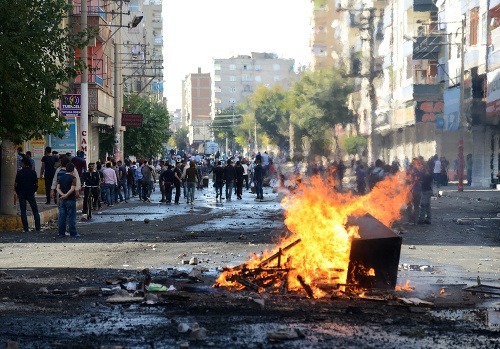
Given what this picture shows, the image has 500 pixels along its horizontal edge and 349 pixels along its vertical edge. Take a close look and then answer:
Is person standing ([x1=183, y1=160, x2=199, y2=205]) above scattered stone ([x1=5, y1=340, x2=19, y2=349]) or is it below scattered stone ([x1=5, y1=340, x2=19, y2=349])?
above

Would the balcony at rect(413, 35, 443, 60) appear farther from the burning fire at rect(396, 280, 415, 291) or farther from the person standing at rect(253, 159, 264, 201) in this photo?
the burning fire at rect(396, 280, 415, 291)

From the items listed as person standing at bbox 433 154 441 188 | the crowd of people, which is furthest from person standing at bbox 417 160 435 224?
person standing at bbox 433 154 441 188

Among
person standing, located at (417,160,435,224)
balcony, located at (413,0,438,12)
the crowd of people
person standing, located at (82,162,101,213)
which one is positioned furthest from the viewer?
balcony, located at (413,0,438,12)

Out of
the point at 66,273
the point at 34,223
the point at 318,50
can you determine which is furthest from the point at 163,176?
the point at 318,50

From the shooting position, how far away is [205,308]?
10.3m

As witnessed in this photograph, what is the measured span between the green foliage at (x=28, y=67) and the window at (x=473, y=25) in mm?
35139

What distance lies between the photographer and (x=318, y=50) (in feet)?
501

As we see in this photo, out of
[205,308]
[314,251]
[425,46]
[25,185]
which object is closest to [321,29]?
[425,46]

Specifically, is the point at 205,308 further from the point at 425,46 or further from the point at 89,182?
the point at 425,46

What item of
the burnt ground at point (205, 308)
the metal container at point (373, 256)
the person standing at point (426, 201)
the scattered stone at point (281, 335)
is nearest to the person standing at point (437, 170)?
the person standing at point (426, 201)

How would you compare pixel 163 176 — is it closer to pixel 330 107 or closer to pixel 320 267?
pixel 320 267

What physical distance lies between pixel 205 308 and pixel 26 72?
48.3 feet

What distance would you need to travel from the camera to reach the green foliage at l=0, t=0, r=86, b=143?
22.8m

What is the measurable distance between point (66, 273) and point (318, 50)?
141035 millimetres
